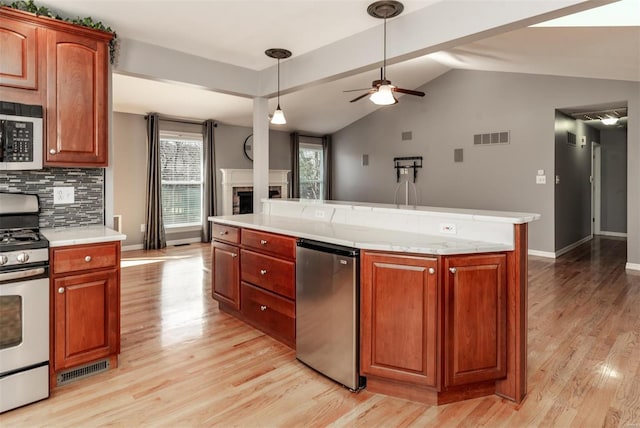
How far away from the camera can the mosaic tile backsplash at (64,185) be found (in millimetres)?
2611

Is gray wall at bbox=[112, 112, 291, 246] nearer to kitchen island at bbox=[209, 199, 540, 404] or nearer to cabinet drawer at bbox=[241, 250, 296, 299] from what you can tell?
cabinet drawer at bbox=[241, 250, 296, 299]

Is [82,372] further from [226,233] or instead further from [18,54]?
[18,54]

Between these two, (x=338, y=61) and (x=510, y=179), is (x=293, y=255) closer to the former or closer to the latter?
(x=338, y=61)

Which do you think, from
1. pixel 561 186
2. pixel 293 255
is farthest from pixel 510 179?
pixel 293 255

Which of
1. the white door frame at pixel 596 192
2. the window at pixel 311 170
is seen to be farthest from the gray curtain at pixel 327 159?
the white door frame at pixel 596 192

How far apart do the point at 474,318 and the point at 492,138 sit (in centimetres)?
540

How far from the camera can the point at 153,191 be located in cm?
680

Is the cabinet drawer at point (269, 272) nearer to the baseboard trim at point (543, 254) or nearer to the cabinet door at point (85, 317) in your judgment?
the cabinet door at point (85, 317)

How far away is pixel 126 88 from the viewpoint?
18.0ft

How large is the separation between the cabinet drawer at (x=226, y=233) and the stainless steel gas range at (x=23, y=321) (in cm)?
137

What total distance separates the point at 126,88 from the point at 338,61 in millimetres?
3569

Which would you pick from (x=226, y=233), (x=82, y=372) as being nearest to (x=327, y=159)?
(x=226, y=233)

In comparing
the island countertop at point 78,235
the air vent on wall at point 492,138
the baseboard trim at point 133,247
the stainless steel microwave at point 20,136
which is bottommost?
the baseboard trim at point 133,247

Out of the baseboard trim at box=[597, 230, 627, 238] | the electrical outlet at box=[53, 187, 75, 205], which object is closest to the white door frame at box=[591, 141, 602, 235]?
the baseboard trim at box=[597, 230, 627, 238]
